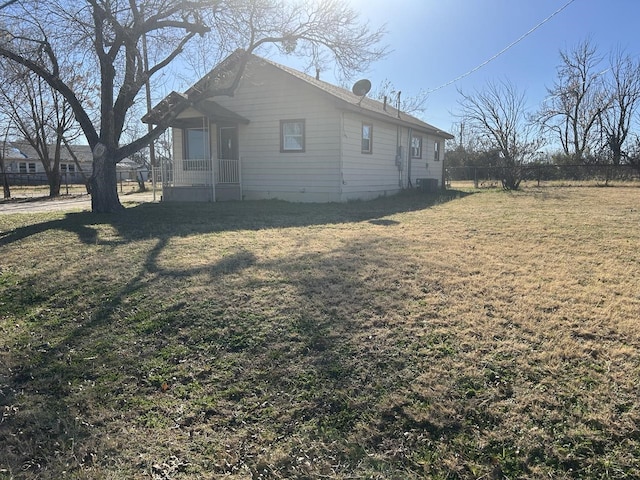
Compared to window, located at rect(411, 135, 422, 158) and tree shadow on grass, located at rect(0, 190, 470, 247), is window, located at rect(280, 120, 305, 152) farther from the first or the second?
window, located at rect(411, 135, 422, 158)

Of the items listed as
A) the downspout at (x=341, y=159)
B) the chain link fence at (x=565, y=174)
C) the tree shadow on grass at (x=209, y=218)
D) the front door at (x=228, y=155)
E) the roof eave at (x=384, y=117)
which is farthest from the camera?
the chain link fence at (x=565, y=174)

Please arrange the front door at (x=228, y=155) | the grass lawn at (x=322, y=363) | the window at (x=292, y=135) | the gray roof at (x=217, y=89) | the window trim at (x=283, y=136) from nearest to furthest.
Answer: the grass lawn at (x=322, y=363)
the gray roof at (x=217, y=89)
the window trim at (x=283, y=136)
the window at (x=292, y=135)
the front door at (x=228, y=155)

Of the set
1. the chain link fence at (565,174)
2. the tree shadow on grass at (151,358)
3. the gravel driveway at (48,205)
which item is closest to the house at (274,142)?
the gravel driveway at (48,205)

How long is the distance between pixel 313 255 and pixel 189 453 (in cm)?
351

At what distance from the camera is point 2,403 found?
114 inches

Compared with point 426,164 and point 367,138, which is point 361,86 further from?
point 426,164

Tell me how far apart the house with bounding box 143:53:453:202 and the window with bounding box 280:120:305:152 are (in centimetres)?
3

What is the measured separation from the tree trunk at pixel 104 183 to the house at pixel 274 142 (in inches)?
93.8

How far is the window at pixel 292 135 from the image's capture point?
511 inches

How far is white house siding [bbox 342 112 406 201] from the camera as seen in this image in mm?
12734

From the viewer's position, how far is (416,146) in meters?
18.7

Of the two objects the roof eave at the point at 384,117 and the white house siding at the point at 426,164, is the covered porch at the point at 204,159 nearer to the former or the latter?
the roof eave at the point at 384,117

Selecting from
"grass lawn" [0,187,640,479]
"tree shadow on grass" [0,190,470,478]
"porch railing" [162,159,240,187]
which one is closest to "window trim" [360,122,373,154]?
"porch railing" [162,159,240,187]

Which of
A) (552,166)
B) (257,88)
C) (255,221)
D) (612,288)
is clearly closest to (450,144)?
(552,166)
